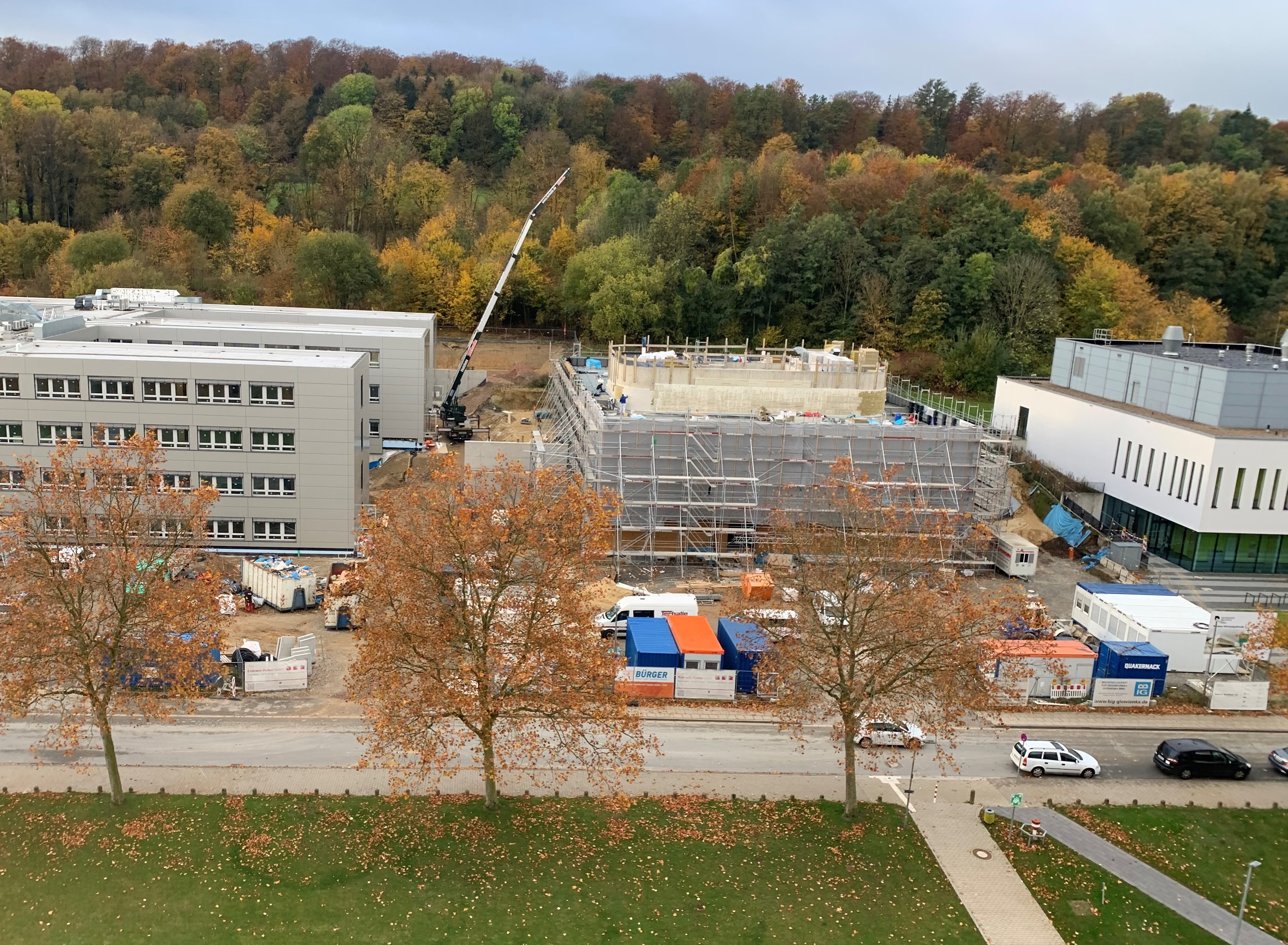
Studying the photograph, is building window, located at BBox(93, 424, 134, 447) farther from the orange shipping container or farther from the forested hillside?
the forested hillside

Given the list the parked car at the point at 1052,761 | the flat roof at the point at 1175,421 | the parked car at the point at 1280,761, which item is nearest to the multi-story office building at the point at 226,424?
the parked car at the point at 1052,761

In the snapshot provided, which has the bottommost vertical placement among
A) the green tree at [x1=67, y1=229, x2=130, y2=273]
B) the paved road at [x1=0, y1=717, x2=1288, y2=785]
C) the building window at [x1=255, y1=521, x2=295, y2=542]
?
the paved road at [x1=0, y1=717, x2=1288, y2=785]

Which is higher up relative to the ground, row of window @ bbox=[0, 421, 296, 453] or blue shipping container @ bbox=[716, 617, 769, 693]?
row of window @ bbox=[0, 421, 296, 453]

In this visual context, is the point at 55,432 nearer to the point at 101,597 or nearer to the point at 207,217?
the point at 101,597

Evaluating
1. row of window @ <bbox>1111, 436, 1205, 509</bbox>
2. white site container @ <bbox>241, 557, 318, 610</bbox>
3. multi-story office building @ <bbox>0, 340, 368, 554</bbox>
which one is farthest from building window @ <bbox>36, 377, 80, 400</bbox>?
row of window @ <bbox>1111, 436, 1205, 509</bbox>

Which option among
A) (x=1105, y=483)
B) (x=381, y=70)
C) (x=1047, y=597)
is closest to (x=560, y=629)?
(x=1047, y=597)
